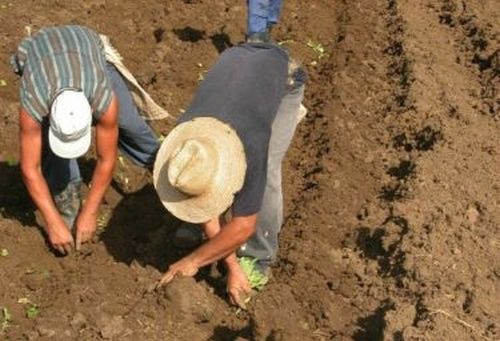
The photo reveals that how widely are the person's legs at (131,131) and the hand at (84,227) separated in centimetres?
55

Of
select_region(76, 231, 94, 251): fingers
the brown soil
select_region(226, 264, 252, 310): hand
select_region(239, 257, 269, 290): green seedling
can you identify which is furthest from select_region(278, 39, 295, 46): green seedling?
select_region(226, 264, 252, 310): hand

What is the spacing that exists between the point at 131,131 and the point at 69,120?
0.95 meters

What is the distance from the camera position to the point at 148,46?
7574 mm

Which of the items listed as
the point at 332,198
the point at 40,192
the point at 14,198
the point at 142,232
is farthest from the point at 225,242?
the point at 14,198

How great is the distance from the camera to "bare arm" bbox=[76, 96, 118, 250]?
16.0ft

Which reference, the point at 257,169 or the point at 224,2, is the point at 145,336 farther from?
the point at 224,2

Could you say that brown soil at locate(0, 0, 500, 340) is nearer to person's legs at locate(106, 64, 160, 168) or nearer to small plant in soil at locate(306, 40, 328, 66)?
small plant in soil at locate(306, 40, 328, 66)

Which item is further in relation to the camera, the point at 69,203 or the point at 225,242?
the point at 69,203

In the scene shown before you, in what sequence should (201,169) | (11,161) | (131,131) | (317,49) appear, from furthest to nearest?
(317,49) < (11,161) < (131,131) < (201,169)

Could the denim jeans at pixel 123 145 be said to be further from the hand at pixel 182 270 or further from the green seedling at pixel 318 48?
the green seedling at pixel 318 48

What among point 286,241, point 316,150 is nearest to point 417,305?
point 286,241

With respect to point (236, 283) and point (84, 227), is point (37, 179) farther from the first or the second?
point (236, 283)

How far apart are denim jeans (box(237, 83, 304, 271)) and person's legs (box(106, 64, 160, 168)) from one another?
82 cm

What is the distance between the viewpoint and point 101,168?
16.5ft
